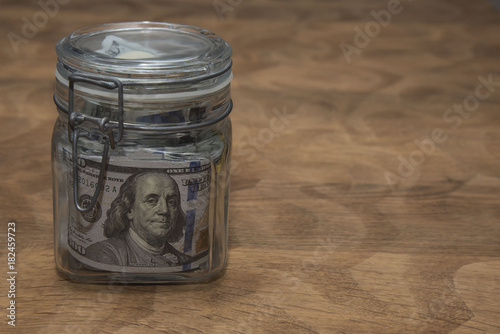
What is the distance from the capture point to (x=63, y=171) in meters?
0.63

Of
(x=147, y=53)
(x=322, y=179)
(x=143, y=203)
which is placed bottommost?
(x=322, y=179)

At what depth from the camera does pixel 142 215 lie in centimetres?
59

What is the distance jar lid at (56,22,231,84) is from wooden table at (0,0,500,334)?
20cm

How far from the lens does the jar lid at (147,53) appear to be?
0.56m

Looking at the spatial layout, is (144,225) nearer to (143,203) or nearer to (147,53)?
(143,203)

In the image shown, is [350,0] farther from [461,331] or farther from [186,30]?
[461,331]

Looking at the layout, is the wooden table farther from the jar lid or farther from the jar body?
the jar lid

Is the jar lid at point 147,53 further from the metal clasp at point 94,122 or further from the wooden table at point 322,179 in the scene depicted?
the wooden table at point 322,179

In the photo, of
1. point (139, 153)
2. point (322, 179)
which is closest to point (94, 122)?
point (139, 153)

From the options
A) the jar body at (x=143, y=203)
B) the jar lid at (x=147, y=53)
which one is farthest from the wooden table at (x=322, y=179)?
the jar lid at (x=147, y=53)

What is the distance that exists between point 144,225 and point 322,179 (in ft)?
1.08

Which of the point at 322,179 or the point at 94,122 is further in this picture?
the point at 322,179

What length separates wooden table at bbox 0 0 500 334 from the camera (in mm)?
613

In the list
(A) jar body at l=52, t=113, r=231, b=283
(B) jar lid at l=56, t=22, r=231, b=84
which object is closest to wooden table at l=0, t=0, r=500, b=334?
(A) jar body at l=52, t=113, r=231, b=283
